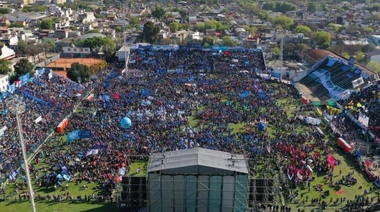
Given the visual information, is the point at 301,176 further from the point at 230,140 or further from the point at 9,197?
the point at 9,197

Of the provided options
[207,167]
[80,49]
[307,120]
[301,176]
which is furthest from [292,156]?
[80,49]

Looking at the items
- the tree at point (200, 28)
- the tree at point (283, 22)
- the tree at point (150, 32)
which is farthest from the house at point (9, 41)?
the tree at point (283, 22)

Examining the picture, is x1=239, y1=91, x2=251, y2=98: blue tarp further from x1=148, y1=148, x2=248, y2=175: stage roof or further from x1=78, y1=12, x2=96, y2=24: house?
x1=78, y1=12, x2=96, y2=24: house

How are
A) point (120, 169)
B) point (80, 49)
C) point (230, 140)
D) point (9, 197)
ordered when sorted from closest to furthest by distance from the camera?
point (9, 197) < point (120, 169) < point (230, 140) < point (80, 49)

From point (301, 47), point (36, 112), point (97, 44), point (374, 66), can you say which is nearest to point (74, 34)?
point (97, 44)

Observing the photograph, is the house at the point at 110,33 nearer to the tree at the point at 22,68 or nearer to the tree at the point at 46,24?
the tree at the point at 46,24
